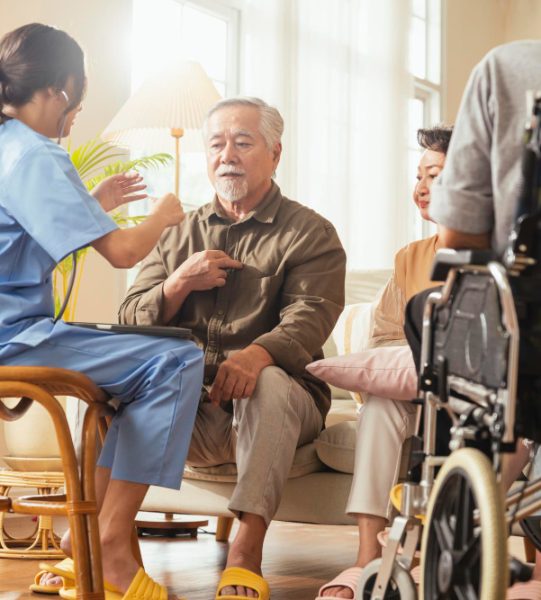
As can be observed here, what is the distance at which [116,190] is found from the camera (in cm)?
215

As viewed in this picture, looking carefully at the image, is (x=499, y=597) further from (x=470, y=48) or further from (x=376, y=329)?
(x=470, y=48)

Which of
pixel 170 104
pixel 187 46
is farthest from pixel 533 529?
pixel 187 46

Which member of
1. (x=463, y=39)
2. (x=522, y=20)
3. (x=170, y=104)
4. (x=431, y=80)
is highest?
(x=522, y=20)

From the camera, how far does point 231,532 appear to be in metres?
3.64

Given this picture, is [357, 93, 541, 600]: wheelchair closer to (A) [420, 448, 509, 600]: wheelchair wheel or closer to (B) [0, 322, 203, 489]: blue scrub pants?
(A) [420, 448, 509, 600]: wheelchair wheel

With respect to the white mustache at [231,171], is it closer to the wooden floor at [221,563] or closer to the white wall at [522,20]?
the wooden floor at [221,563]

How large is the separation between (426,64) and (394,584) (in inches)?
220

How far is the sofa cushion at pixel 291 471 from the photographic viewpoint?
7.99 feet

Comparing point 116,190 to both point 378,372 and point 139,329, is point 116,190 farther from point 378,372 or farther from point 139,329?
point 378,372

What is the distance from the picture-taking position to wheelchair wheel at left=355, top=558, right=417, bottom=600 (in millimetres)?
1510

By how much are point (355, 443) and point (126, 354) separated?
2.38 ft

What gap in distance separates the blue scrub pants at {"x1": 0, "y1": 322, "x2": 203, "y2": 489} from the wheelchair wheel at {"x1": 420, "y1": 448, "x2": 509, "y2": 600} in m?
0.70

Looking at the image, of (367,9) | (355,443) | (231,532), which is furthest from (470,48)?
(355,443)

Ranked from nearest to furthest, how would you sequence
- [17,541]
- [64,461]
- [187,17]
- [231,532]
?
[64,461]
[17,541]
[231,532]
[187,17]
